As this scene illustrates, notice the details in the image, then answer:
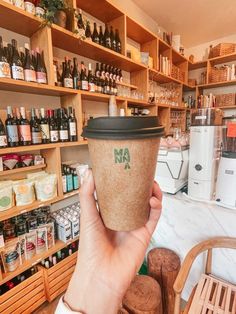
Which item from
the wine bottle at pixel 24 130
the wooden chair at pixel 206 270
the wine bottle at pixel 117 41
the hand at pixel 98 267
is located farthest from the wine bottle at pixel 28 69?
the wooden chair at pixel 206 270

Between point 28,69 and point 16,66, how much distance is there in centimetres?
8

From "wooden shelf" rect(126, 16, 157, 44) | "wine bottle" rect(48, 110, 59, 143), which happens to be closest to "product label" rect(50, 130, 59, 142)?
"wine bottle" rect(48, 110, 59, 143)

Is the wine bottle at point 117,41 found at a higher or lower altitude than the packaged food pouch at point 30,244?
higher

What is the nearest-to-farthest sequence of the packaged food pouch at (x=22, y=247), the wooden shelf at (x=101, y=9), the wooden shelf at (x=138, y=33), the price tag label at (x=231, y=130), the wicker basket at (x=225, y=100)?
the price tag label at (x=231, y=130)
the packaged food pouch at (x=22, y=247)
the wooden shelf at (x=101, y=9)
the wooden shelf at (x=138, y=33)
the wicker basket at (x=225, y=100)

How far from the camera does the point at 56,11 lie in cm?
133

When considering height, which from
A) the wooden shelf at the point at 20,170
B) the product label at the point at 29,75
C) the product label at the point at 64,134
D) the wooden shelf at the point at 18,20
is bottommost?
the wooden shelf at the point at 20,170

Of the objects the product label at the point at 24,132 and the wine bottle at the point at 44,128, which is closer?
the product label at the point at 24,132

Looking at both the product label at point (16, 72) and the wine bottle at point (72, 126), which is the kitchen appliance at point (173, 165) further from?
the product label at point (16, 72)

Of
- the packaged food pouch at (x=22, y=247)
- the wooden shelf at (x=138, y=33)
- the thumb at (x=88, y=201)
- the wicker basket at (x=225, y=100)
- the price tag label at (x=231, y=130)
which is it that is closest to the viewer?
the thumb at (x=88, y=201)

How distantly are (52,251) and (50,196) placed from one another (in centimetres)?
45

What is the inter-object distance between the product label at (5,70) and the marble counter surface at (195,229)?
49.5 inches

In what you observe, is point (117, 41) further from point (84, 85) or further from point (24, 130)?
point (24, 130)

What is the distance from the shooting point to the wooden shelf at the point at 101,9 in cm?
171

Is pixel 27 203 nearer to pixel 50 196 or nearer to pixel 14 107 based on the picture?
pixel 50 196
